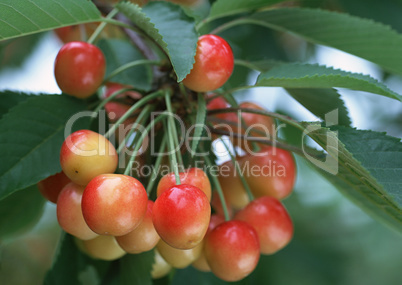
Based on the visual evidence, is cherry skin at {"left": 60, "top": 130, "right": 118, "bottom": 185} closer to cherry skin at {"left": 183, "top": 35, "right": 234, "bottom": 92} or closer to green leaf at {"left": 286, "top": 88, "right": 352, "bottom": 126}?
cherry skin at {"left": 183, "top": 35, "right": 234, "bottom": 92}

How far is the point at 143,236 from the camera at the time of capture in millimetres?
738

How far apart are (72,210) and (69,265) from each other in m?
0.30

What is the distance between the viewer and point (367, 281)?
217cm

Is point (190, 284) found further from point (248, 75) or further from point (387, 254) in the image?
point (387, 254)

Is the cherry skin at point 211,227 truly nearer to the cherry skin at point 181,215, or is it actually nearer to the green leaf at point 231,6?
the cherry skin at point 181,215

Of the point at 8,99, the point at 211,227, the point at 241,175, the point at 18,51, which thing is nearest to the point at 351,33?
the point at 241,175

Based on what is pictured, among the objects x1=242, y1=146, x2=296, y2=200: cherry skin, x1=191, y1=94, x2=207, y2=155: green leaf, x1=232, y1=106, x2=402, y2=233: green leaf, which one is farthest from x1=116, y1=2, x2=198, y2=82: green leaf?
x1=242, y1=146, x2=296, y2=200: cherry skin

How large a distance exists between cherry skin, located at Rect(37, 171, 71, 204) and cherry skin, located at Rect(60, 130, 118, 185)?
4.7 inches

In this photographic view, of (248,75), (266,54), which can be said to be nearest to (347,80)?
(248,75)

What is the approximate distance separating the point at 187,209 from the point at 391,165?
0.36 metres

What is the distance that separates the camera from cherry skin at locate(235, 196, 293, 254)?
2.95 ft

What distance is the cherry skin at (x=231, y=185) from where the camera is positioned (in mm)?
1006

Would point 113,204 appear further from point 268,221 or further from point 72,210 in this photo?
point 268,221

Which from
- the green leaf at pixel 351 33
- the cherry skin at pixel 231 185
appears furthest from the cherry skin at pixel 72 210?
the green leaf at pixel 351 33
